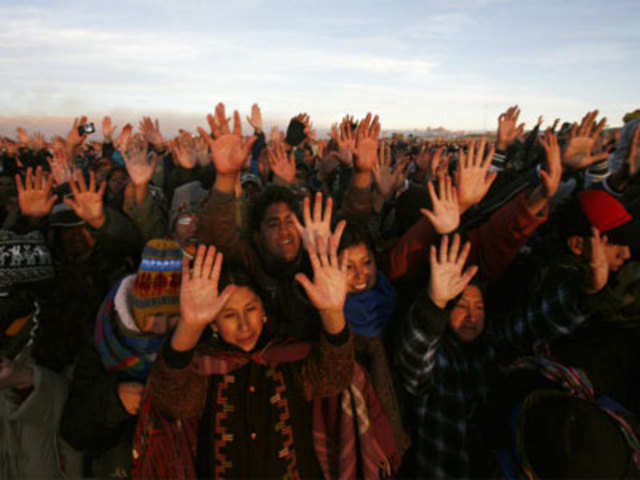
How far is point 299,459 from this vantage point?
5.28 feet

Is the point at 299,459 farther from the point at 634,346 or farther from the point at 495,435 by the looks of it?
the point at 634,346

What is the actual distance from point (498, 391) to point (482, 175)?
1285 mm

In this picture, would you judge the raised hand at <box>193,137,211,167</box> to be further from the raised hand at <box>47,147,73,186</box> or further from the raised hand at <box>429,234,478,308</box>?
the raised hand at <box>429,234,478,308</box>

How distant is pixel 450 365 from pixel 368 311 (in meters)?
0.54

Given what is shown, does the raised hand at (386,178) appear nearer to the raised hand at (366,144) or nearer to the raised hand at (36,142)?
the raised hand at (366,144)

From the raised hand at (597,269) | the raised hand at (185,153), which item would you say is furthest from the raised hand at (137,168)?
the raised hand at (597,269)

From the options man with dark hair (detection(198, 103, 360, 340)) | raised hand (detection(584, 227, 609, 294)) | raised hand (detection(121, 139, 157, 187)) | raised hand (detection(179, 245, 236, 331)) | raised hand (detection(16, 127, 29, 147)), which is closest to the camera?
raised hand (detection(179, 245, 236, 331))

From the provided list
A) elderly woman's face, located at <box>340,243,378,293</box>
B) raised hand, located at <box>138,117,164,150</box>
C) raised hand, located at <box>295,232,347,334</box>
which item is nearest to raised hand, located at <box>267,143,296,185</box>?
elderly woman's face, located at <box>340,243,378,293</box>

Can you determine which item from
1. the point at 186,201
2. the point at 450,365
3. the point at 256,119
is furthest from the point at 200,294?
the point at 256,119

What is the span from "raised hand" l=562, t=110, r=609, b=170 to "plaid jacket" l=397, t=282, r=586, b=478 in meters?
1.61

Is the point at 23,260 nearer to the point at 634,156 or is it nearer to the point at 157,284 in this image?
the point at 157,284

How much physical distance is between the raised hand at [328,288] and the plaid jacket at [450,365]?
1.37 feet

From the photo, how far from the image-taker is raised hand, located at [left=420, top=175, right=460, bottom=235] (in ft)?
6.58

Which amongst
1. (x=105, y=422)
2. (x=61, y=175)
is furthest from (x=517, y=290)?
(x=61, y=175)
